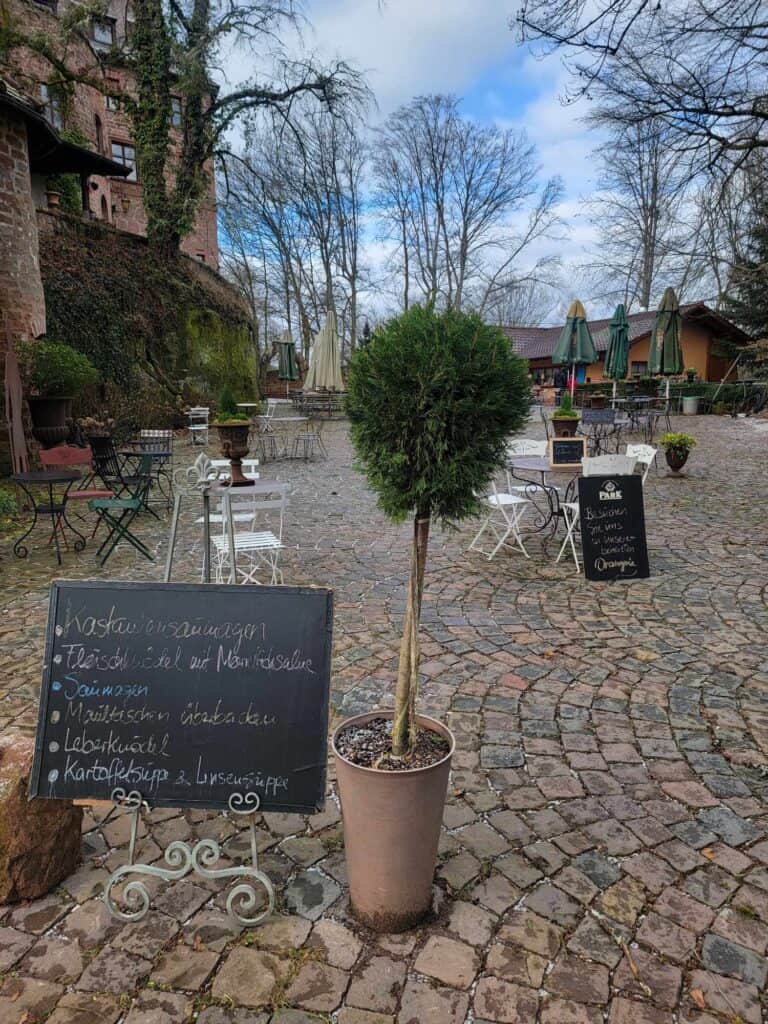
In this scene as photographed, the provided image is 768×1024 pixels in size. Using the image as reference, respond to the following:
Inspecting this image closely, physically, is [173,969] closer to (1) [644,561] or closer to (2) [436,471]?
(2) [436,471]

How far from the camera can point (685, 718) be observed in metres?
3.20

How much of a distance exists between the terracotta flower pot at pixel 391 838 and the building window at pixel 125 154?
2954 cm

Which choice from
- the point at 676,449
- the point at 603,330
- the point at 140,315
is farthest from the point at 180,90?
the point at 603,330

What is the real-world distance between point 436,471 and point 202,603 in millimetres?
887

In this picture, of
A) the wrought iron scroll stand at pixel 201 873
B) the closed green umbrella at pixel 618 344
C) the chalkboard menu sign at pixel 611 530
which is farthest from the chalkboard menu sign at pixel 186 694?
the closed green umbrella at pixel 618 344

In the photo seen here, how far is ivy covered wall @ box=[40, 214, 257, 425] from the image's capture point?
45.1 ft

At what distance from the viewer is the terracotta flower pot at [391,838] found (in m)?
1.88

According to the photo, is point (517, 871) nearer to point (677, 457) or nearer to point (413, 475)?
point (413, 475)

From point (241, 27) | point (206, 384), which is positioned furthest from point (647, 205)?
point (206, 384)

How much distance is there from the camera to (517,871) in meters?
→ 2.22

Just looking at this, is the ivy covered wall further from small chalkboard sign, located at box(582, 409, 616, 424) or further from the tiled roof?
small chalkboard sign, located at box(582, 409, 616, 424)

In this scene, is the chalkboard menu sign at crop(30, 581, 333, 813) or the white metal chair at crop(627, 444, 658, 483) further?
the white metal chair at crop(627, 444, 658, 483)

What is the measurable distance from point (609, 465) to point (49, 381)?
8723mm

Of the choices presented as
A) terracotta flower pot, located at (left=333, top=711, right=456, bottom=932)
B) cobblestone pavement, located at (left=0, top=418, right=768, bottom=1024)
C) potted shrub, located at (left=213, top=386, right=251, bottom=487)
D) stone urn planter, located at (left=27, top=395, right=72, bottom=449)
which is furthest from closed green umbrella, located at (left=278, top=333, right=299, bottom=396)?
terracotta flower pot, located at (left=333, top=711, right=456, bottom=932)
